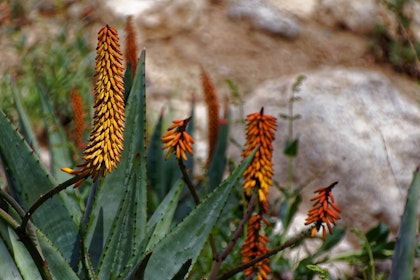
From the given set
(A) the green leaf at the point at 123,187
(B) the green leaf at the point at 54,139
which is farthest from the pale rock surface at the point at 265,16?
(A) the green leaf at the point at 123,187

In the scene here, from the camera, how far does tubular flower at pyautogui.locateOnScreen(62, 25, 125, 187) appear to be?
56.1 inches

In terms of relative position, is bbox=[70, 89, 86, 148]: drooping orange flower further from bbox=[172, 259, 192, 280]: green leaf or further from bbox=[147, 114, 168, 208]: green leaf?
bbox=[172, 259, 192, 280]: green leaf

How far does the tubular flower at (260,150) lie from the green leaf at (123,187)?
0.29 meters

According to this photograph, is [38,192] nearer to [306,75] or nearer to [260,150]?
[260,150]

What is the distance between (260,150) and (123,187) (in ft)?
1.25

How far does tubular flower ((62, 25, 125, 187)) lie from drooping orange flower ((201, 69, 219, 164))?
1403 mm

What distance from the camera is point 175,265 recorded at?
79.4 inches

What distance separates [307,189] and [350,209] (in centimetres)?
24

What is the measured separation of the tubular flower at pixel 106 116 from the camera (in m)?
1.42

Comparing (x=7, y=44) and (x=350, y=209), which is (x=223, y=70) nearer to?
(x=7, y=44)

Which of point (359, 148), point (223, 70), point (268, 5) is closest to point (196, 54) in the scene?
point (223, 70)

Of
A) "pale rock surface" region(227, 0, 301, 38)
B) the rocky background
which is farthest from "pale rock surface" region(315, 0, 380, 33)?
"pale rock surface" region(227, 0, 301, 38)

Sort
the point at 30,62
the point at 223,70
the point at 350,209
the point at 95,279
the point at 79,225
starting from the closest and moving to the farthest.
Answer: the point at 95,279 → the point at 79,225 → the point at 350,209 → the point at 30,62 → the point at 223,70

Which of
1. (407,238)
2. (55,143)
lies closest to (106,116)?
(407,238)
